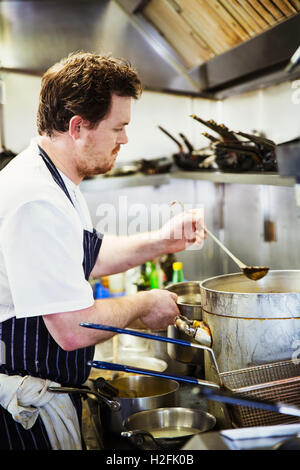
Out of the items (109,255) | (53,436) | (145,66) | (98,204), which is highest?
(145,66)

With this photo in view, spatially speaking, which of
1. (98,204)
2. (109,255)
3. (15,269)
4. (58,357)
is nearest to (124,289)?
(98,204)

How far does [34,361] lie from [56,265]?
1.06 ft

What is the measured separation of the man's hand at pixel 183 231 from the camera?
1.86 meters

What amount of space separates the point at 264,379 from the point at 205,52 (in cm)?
179

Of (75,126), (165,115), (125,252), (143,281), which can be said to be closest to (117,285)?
(143,281)

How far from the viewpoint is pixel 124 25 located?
3033 mm

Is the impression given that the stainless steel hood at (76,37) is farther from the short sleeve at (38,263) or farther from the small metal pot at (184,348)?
the short sleeve at (38,263)

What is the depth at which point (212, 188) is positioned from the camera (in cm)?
290

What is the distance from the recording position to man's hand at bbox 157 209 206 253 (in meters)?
1.86

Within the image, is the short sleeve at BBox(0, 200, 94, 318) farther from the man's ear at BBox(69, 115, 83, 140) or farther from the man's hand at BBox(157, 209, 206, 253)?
the man's hand at BBox(157, 209, 206, 253)

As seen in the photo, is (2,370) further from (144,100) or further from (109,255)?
(144,100)

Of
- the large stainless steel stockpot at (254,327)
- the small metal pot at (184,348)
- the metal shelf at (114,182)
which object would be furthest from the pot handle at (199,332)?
the metal shelf at (114,182)

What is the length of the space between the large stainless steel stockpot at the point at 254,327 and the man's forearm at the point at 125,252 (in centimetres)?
75

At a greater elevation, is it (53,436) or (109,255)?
(109,255)
